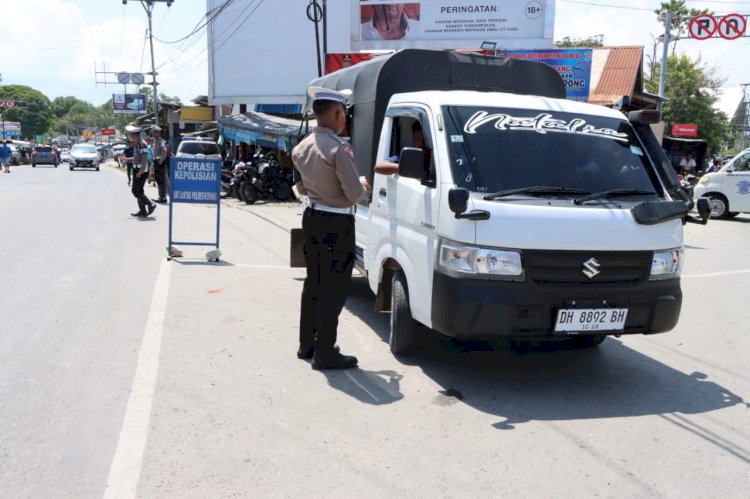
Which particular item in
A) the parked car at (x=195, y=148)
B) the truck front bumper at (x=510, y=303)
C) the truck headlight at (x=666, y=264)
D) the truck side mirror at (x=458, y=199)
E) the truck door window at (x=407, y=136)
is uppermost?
the truck door window at (x=407, y=136)

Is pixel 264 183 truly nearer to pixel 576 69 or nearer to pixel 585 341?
pixel 576 69

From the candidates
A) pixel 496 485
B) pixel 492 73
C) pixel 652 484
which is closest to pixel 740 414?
pixel 652 484

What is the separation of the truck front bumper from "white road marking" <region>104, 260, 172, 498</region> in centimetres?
198

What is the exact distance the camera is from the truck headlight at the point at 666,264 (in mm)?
4578

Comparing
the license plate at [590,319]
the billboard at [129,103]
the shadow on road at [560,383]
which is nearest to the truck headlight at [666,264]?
the license plate at [590,319]

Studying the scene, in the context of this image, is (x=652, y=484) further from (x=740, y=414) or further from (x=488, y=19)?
(x=488, y=19)

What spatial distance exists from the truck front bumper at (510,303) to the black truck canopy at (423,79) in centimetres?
248

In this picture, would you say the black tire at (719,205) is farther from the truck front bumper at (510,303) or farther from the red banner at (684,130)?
the red banner at (684,130)

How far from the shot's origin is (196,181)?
9.50 metres

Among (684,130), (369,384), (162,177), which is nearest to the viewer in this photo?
(369,384)

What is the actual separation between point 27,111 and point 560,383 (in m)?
145

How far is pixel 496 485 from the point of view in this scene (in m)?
3.36

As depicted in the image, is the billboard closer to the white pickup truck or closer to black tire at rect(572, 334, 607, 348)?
the white pickup truck


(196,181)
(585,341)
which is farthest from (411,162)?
(196,181)
